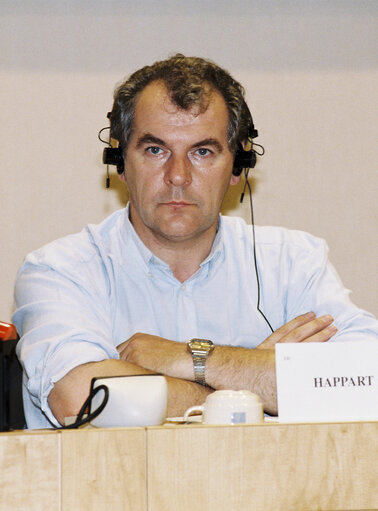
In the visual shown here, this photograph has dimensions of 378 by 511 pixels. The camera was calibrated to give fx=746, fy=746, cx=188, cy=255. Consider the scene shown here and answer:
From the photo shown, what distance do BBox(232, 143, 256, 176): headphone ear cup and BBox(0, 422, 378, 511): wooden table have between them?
4.45 ft

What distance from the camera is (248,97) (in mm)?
2547

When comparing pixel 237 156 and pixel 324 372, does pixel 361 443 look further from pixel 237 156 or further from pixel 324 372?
pixel 237 156

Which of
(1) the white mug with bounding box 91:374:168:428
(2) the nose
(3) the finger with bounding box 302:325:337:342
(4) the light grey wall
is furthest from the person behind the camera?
(4) the light grey wall

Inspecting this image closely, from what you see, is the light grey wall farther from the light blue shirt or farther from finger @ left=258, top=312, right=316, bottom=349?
finger @ left=258, top=312, right=316, bottom=349

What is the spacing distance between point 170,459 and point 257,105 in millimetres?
1969

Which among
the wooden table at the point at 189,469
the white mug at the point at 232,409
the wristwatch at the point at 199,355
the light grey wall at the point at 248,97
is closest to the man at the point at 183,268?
the wristwatch at the point at 199,355

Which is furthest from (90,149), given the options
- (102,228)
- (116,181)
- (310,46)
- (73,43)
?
(310,46)

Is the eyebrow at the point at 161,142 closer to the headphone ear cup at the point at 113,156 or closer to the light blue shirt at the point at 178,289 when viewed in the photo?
the headphone ear cup at the point at 113,156

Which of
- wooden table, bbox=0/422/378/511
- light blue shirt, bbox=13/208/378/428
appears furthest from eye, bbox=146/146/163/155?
wooden table, bbox=0/422/378/511

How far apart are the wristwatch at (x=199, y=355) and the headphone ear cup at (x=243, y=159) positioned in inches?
24.7

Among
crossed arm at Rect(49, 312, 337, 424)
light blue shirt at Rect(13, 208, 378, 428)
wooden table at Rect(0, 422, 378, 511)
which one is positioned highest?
light blue shirt at Rect(13, 208, 378, 428)

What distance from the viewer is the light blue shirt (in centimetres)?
174

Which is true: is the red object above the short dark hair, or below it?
below

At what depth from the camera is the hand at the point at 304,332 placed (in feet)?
5.74
